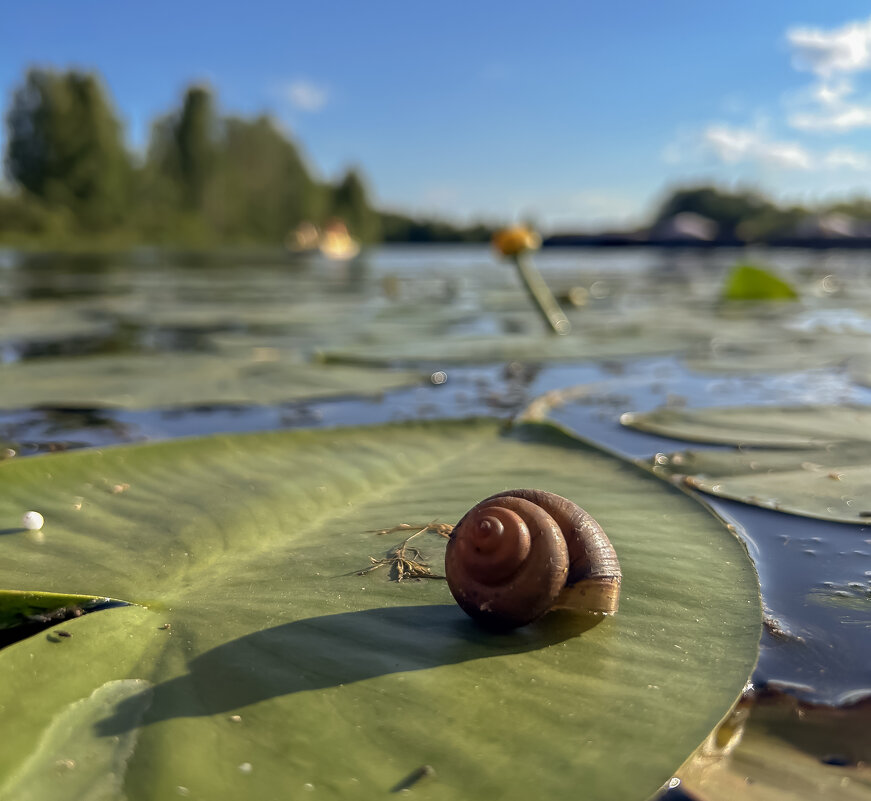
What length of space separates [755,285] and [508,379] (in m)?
3.39

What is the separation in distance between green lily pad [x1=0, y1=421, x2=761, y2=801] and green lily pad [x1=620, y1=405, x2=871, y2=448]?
457 mm

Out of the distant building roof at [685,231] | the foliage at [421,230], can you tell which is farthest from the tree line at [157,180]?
the distant building roof at [685,231]

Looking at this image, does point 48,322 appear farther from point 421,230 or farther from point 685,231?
point 421,230

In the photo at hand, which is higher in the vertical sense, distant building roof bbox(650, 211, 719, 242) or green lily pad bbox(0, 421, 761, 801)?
distant building roof bbox(650, 211, 719, 242)

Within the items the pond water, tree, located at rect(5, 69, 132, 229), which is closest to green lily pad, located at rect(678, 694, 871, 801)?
the pond water

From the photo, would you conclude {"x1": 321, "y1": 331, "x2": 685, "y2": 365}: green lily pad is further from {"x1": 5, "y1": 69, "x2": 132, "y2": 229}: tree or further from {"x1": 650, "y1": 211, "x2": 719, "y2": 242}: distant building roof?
{"x1": 5, "y1": 69, "x2": 132, "y2": 229}: tree

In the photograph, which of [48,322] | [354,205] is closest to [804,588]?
[48,322]

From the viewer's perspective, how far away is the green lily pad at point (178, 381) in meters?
1.77

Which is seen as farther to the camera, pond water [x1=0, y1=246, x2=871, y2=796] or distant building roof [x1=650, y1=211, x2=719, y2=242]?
distant building roof [x1=650, y1=211, x2=719, y2=242]

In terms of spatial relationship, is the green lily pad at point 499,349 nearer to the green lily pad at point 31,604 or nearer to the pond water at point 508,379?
the pond water at point 508,379

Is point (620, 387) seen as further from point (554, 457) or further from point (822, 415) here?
point (554, 457)

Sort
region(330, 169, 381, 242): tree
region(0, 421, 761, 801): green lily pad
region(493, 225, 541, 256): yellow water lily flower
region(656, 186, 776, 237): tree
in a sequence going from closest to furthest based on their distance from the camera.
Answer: region(0, 421, 761, 801): green lily pad → region(493, 225, 541, 256): yellow water lily flower → region(656, 186, 776, 237): tree → region(330, 169, 381, 242): tree

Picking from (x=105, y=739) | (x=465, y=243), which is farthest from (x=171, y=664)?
(x=465, y=243)

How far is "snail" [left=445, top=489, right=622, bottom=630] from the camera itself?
0.65 m
